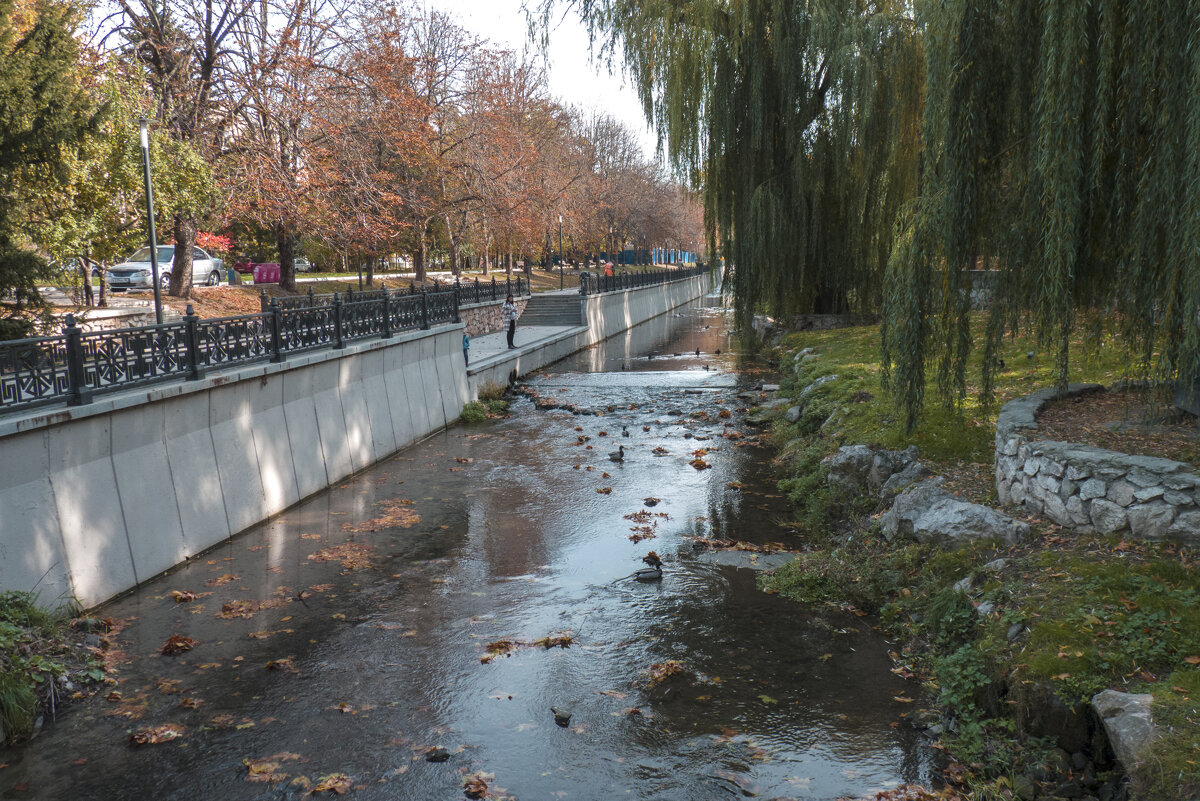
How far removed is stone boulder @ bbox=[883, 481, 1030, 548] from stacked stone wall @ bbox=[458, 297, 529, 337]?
64.9ft

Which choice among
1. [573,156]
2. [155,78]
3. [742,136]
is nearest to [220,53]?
[155,78]

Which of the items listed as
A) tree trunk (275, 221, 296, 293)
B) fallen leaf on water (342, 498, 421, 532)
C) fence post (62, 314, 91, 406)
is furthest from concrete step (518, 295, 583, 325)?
fence post (62, 314, 91, 406)

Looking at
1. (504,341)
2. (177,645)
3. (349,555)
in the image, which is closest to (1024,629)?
(177,645)

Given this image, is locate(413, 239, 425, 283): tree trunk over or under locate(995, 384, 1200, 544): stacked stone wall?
over

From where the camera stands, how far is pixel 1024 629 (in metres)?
6.14

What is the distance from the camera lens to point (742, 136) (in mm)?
20234

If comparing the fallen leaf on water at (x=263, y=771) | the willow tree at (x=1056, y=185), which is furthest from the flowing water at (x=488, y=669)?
the willow tree at (x=1056, y=185)

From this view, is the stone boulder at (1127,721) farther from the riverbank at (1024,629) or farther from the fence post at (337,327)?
the fence post at (337,327)

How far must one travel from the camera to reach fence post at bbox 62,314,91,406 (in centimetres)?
821

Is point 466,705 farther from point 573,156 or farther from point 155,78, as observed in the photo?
point 573,156

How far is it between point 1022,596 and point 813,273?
634 inches

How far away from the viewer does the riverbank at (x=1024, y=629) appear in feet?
16.6

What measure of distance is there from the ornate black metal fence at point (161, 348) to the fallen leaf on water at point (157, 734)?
11.0 feet

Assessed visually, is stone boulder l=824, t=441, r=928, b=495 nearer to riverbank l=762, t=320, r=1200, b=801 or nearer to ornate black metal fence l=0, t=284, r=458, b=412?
riverbank l=762, t=320, r=1200, b=801
